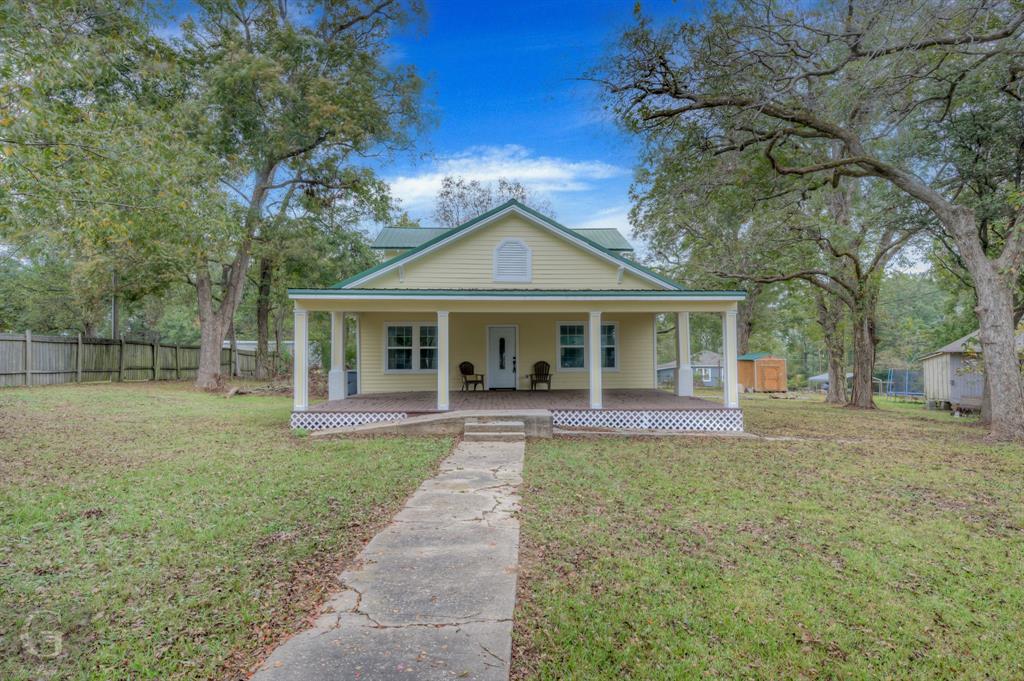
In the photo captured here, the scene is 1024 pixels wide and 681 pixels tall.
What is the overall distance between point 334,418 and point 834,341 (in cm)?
1956

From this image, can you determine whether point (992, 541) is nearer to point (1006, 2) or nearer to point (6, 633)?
point (6, 633)

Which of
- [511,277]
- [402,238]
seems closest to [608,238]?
[511,277]

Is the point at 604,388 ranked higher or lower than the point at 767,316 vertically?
lower

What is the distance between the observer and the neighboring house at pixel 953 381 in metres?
18.0

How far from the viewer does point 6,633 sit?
3000 millimetres

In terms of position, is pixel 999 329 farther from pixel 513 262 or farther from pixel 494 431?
pixel 513 262

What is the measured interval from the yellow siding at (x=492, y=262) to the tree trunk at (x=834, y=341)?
37.4 ft

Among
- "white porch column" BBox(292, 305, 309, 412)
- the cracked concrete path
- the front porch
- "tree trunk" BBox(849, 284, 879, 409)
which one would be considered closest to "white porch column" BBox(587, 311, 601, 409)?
the front porch

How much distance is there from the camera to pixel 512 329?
1497 centimetres

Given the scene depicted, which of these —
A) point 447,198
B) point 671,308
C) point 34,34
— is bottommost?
point 671,308

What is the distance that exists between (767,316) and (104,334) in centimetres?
4569

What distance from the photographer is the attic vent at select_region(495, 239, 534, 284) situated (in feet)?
44.9

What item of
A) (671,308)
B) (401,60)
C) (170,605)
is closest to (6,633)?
(170,605)

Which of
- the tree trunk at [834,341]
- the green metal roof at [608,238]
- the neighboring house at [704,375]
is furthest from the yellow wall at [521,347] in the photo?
the neighboring house at [704,375]
